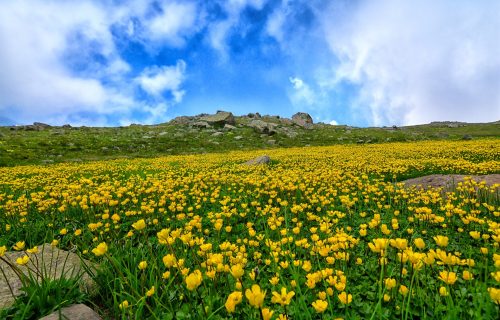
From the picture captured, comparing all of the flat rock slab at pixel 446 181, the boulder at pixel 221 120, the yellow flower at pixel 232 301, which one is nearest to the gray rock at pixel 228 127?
the boulder at pixel 221 120

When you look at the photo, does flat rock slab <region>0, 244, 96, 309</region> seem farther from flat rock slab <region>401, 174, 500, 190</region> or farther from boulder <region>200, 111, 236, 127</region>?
boulder <region>200, 111, 236, 127</region>

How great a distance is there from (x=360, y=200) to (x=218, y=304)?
6.27m

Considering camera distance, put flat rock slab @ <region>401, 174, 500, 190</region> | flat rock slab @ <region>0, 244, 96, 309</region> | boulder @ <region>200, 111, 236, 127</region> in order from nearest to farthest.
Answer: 1. flat rock slab @ <region>0, 244, 96, 309</region>
2. flat rock slab @ <region>401, 174, 500, 190</region>
3. boulder @ <region>200, 111, 236, 127</region>

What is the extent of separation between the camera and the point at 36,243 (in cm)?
636

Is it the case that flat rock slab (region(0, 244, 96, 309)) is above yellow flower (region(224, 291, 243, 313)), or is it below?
below

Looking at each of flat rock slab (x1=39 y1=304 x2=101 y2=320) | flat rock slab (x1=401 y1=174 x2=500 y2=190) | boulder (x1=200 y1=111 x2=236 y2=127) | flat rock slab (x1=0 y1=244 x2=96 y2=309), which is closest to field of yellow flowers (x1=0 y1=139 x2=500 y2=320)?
flat rock slab (x1=0 y1=244 x2=96 y2=309)

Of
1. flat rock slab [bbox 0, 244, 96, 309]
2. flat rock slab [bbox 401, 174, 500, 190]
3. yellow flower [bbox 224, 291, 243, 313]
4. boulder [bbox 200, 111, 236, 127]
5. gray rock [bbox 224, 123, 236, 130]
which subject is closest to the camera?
yellow flower [bbox 224, 291, 243, 313]

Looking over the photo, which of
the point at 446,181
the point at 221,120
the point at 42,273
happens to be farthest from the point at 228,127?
the point at 42,273

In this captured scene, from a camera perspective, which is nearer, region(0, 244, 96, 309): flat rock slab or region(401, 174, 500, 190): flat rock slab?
region(0, 244, 96, 309): flat rock slab

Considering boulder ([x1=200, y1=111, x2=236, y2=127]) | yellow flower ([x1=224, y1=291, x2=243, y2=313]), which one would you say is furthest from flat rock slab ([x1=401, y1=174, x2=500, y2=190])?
boulder ([x1=200, y1=111, x2=236, y2=127])

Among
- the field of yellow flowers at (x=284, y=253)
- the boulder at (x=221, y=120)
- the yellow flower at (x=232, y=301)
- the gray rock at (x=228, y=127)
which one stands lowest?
the field of yellow flowers at (x=284, y=253)

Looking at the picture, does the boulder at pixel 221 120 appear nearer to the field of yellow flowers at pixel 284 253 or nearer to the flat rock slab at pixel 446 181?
the field of yellow flowers at pixel 284 253

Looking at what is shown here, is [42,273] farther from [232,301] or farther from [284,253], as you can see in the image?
[284,253]

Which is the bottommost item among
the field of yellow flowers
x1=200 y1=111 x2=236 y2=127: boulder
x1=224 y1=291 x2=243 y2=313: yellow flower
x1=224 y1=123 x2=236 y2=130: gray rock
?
the field of yellow flowers
